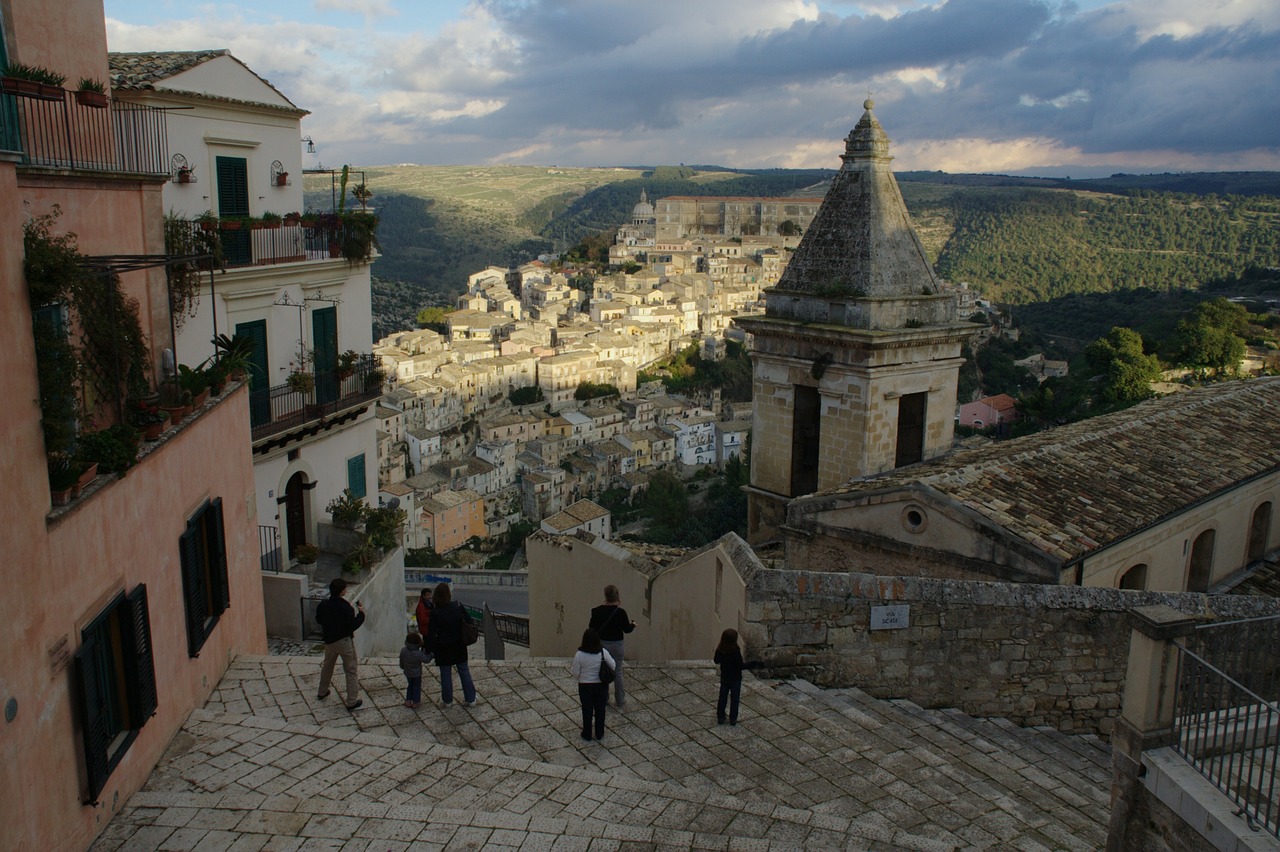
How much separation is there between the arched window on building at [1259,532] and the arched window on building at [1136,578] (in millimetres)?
3231

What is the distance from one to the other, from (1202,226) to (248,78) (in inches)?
4584

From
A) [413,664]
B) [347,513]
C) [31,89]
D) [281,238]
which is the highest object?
[31,89]

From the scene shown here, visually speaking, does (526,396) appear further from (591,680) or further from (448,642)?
(591,680)

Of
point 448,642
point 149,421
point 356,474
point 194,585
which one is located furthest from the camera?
point 356,474

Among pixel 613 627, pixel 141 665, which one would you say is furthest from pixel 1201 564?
pixel 141 665

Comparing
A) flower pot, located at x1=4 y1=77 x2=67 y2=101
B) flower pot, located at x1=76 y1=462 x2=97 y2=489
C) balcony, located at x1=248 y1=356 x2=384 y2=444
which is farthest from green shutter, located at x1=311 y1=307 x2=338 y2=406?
flower pot, located at x1=76 y1=462 x2=97 y2=489

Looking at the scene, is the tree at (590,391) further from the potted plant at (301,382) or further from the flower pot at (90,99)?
the flower pot at (90,99)

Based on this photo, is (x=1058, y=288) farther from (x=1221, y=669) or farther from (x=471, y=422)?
(x=1221, y=669)

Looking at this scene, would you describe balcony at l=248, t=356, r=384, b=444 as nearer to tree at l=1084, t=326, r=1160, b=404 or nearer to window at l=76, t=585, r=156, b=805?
window at l=76, t=585, r=156, b=805

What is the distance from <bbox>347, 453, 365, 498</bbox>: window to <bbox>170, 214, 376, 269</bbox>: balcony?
3180mm

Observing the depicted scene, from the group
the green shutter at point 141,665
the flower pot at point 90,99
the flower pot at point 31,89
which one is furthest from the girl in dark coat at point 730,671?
the flower pot at point 90,99

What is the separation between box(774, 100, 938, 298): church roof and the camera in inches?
458

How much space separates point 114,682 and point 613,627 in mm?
3403

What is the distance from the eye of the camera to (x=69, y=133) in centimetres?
752
